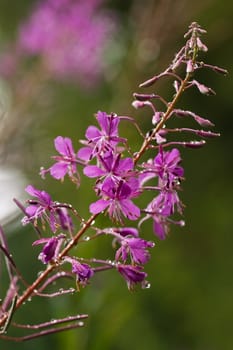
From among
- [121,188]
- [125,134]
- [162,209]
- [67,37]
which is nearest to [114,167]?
[121,188]

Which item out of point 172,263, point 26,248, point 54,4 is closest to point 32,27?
point 54,4

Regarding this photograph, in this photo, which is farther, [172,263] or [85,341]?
[172,263]

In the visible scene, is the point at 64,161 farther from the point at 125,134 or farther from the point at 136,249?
the point at 125,134

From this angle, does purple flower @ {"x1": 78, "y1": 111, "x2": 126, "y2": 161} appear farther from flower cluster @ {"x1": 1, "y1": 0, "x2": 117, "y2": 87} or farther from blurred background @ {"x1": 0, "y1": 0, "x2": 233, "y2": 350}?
flower cluster @ {"x1": 1, "y1": 0, "x2": 117, "y2": 87}

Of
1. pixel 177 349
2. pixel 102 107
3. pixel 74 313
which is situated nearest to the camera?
pixel 74 313

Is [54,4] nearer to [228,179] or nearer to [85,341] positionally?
[85,341]

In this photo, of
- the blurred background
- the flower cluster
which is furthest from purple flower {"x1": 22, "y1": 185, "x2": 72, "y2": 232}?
the flower cluster

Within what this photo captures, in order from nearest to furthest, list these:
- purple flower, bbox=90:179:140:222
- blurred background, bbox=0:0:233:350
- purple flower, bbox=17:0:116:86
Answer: purple flower, bbox=90:179:140:222, blurred background, bbox=0:0:233:350, purple flower, bbox=17:0:116:86
